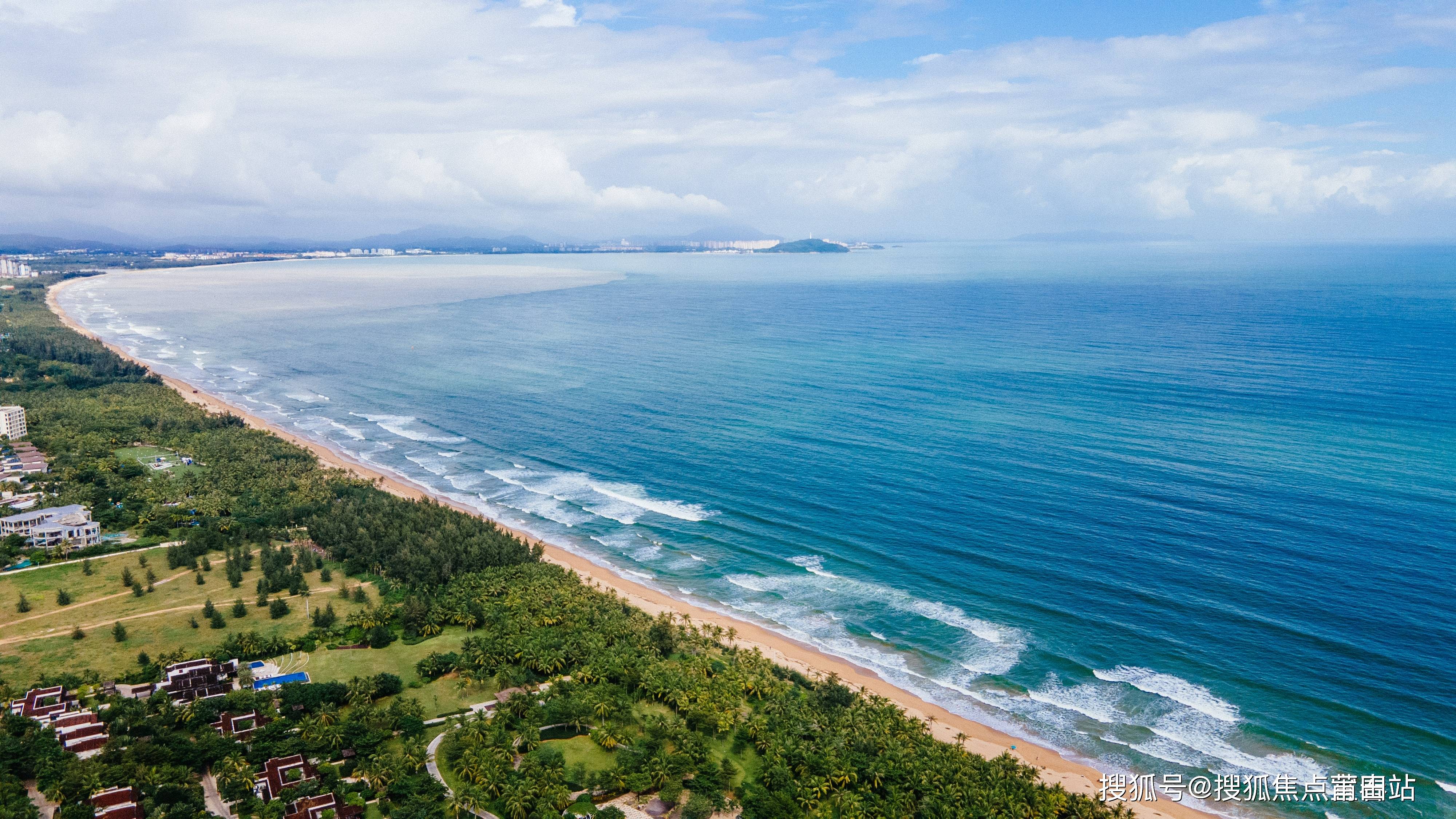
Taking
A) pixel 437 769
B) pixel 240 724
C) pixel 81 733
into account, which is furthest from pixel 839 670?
pixel 81 733

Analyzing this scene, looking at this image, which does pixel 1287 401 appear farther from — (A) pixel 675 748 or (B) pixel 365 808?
(B) pixel 365 808

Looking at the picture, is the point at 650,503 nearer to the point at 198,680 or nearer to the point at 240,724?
the point at 198,680

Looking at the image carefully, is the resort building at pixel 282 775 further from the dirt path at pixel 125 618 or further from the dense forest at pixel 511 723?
the dirt path at pixel 125 618

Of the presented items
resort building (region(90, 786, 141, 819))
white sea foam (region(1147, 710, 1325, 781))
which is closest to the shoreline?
white sea foam (region(1147, 710, 1325, 781))

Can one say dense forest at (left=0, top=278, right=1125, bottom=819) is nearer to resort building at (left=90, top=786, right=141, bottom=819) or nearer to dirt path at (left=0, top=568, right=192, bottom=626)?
resort building at (left=90, top=786, right=141, bottom=819)

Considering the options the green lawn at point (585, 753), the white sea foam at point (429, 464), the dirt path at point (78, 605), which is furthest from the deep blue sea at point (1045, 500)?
the dirt path at point (78, 605)

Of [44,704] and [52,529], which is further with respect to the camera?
[52,529]
